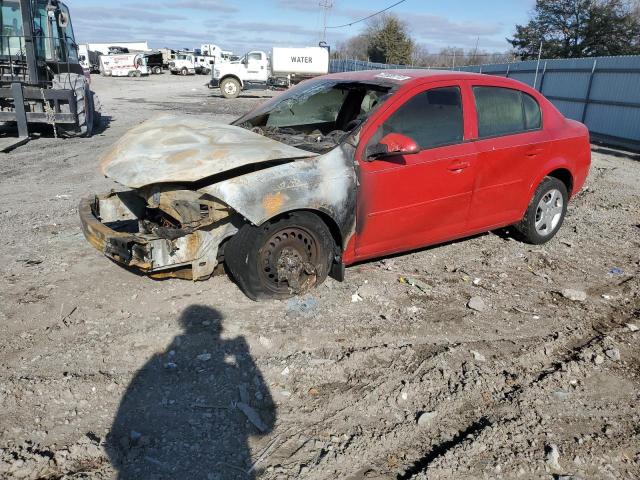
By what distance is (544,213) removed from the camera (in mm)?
5840

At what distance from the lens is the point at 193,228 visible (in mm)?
3918

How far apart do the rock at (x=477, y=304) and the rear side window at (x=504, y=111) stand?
58.2 inches

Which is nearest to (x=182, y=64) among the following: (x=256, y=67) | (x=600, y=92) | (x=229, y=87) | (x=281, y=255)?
(x=256, y=67)

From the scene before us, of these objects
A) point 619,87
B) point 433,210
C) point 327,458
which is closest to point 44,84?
point 433,210

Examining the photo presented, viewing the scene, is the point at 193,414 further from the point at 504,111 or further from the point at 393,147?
the point at 504,111

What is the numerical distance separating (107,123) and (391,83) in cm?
1319

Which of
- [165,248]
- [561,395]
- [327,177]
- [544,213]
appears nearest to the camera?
[561,395]

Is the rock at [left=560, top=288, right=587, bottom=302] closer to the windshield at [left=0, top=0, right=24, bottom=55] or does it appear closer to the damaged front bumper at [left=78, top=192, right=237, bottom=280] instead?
the damaged front bumper at [left=78, top=192, right=237, bottom=280]

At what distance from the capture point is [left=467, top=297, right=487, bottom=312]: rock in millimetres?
4445

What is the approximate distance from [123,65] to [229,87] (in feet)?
86.8

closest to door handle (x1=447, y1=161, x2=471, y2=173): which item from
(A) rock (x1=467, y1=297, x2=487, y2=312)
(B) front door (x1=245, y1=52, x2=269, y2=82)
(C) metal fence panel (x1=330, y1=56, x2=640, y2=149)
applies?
(A) rock (x1=467, y1=297, x2=487, y2=312)

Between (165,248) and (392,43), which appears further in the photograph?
(392,43)

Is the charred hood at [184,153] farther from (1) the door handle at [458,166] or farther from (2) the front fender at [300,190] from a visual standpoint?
(1) the door handle at [458,166]

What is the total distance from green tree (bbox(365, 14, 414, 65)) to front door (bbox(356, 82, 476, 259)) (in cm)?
4977
